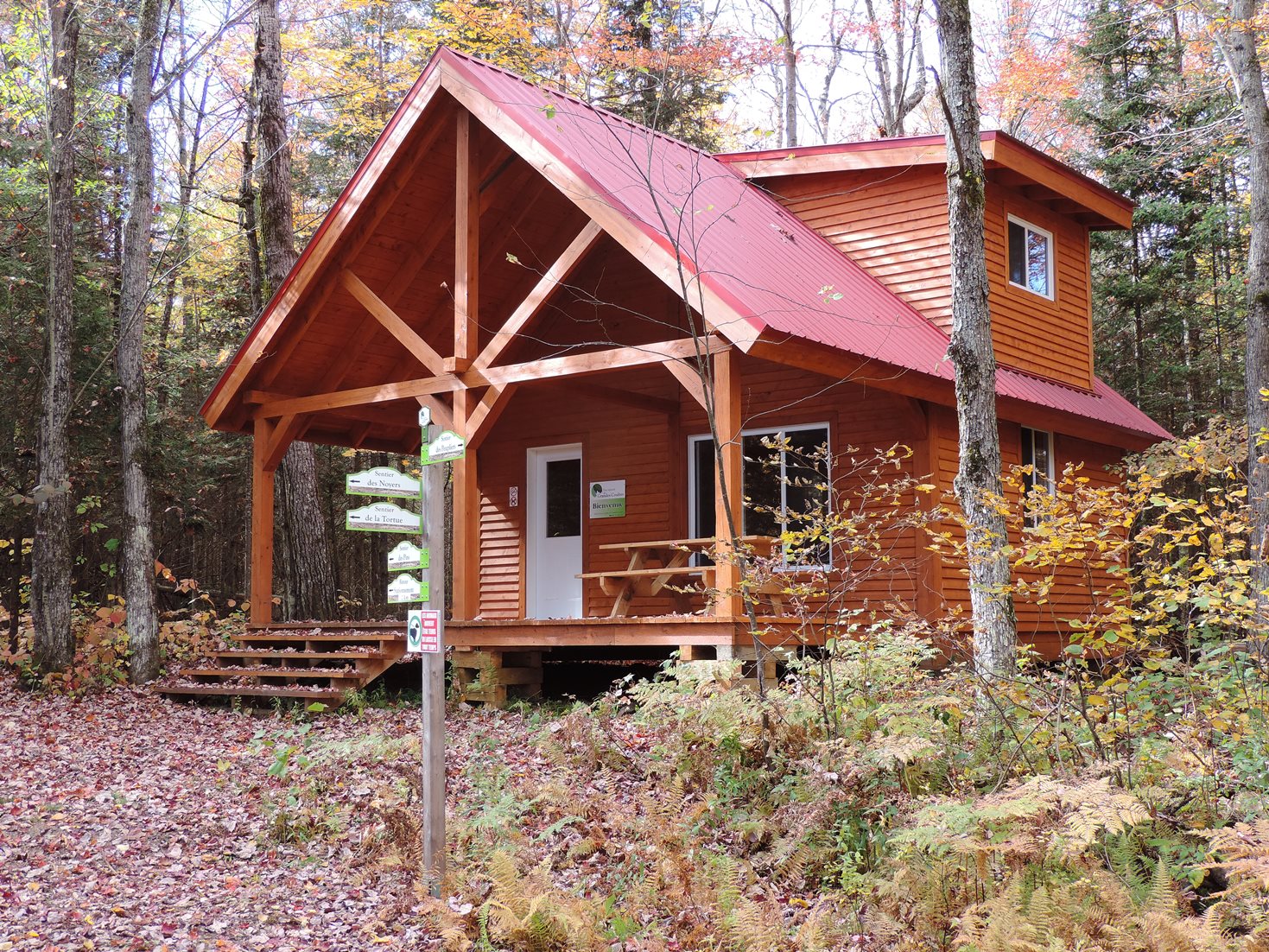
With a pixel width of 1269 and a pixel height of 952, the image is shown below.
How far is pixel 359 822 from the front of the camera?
7.89 metres

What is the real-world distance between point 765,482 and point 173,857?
847cm

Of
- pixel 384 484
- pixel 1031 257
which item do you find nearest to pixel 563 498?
pixel 1031 257

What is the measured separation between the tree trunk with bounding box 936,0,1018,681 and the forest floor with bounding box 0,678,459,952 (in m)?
4.58

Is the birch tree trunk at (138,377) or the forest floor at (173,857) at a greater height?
the birch tree trunk at (138,377)

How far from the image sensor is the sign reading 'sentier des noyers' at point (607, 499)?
1534 centimetres

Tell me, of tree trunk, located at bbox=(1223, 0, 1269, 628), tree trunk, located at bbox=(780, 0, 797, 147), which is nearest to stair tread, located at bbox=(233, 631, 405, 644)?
tree trunk, located at bbox=(1223, 0, 1269, 628)

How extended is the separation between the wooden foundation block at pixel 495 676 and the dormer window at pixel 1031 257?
25.9 ft

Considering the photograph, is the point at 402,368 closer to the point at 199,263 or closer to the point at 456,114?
the point at 456,114

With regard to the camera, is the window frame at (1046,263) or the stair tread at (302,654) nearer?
the stair tread at (302,654)

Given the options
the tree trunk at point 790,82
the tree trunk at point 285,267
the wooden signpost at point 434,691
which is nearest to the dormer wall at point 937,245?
the tree trunk at point 285,267

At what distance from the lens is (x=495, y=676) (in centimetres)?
1261

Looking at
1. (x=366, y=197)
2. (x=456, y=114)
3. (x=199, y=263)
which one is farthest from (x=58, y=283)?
(x=199, y=263)

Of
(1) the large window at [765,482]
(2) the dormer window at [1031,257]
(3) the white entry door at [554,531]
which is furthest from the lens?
(3) the white entry door at [554,531]

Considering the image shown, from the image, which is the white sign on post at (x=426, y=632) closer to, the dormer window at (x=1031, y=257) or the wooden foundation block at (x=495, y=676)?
the wooden foundation block at (x=495, y=676)
